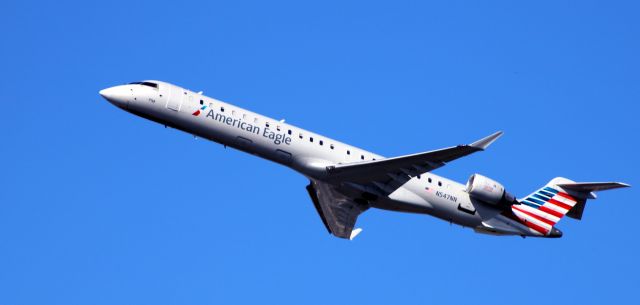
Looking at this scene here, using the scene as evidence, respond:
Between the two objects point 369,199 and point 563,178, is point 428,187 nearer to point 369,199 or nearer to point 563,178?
point 369,199

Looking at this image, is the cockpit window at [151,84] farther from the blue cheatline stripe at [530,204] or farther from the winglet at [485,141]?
the blue cheatline stripe at [530,204]

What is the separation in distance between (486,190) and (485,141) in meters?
4.77

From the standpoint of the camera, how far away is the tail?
1288 inches

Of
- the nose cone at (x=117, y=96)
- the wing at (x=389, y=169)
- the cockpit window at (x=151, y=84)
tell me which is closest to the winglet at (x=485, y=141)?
the wing at (x=389, y=169)

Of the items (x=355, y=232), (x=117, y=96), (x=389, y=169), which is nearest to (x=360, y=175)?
(x=389, y=169)

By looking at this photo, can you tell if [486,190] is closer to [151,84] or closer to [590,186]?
[590,186]

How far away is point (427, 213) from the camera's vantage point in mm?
31719

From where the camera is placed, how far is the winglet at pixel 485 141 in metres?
26.6

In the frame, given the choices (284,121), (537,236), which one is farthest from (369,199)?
(537,236)

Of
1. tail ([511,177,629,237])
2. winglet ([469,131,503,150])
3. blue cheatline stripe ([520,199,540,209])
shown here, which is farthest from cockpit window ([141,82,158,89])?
blue cheatline stripe ([520,199,540,209])

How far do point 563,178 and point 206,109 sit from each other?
12.6m

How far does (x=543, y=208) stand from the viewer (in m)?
33.1

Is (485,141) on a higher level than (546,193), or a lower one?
lower

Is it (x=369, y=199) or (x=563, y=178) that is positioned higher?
(x=563, y=178)
